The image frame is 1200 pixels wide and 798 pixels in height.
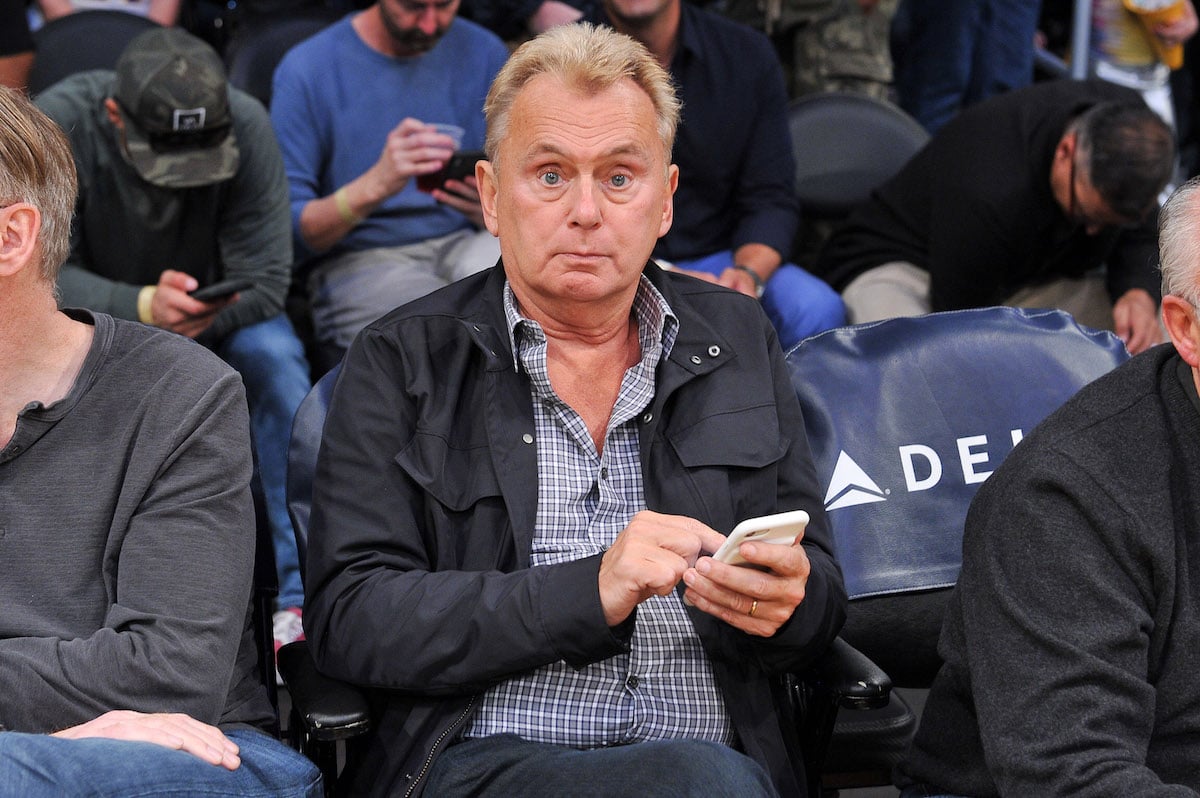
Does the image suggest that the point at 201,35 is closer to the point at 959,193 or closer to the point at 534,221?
the point at 959,193

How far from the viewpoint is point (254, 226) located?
3.77 meters

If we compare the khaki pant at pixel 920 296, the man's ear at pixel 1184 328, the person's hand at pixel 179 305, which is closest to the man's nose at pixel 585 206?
the man's ear at pixel 1184 328

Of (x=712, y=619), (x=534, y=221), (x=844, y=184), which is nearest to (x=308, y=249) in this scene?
(x=844, y=184)

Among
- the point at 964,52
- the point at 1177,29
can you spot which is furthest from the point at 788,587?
the point at 1177,29

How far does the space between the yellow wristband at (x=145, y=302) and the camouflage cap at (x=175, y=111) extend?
0.26m

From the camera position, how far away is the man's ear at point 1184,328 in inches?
72.4

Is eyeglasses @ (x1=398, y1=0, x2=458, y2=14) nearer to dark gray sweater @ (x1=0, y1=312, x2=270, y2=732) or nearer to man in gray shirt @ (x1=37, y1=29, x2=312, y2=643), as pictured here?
man in gray shirt @ (x1=37, y1=29, x2=312, y2=643)

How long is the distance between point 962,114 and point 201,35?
2641 millimetres

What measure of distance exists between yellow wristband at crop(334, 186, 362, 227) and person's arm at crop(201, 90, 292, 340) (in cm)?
17

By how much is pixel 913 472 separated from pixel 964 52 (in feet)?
10.8

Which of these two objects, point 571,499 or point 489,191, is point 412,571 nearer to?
point 571,499

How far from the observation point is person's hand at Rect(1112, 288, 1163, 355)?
154 inches

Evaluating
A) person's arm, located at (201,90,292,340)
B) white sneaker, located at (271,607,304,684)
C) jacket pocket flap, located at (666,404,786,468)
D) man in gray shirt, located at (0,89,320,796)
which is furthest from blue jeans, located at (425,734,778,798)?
person's arm, located at (201,90,292,340)

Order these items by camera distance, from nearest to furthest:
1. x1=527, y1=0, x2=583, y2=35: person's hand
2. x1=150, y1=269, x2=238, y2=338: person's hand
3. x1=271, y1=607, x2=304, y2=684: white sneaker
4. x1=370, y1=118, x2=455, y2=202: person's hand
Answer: x1=271, y1=607, x2=304, y2=684: white sneaker, x1=150, y1=269, x2=238, y2=338: person's hand, x1=370, y1=118, x2=455, y2=202: person's hand, x1=527, y1=0, x2=583, y2=35: person's hand
